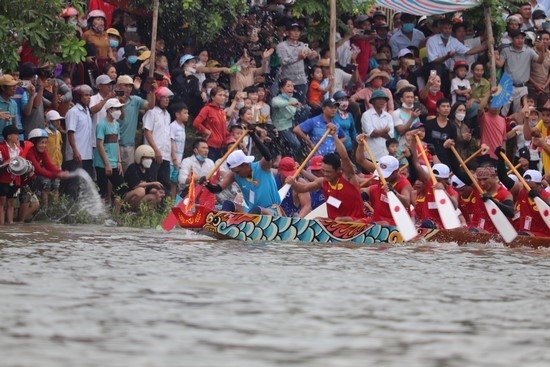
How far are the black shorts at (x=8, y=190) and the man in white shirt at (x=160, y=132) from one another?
2159 mm

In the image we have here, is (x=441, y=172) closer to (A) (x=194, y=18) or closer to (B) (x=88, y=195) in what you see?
(A) (x=194, y=18)

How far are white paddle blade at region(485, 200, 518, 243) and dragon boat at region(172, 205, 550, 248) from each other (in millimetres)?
280

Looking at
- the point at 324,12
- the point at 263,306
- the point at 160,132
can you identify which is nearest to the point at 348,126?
the point at 324,12

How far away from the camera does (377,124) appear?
19.2 m

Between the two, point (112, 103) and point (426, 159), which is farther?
point (112, 103)

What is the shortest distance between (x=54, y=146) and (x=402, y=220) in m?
4.34

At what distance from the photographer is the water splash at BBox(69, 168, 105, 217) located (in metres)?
16.9

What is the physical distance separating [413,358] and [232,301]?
220 cm

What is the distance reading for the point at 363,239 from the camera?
15203mm

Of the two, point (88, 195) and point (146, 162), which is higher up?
point (146, 162)

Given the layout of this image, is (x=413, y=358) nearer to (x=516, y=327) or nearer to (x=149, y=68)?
(x=516, y=327)

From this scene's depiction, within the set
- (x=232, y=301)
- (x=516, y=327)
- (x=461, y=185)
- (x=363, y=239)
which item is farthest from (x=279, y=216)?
(x=516, y=327)

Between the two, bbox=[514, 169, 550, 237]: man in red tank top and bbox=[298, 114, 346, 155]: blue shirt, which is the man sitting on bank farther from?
bbox=[298, 114, 346, 155]: blue shirt

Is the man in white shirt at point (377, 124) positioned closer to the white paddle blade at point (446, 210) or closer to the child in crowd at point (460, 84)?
the child in crowd at point (460, 84)
